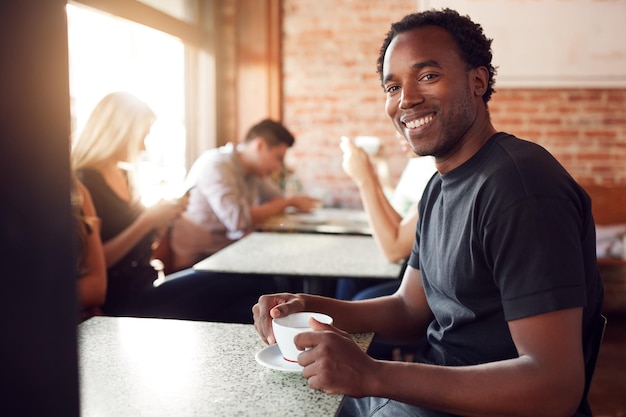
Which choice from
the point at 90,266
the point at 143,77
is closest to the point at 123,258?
the point at 90,266

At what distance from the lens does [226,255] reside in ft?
7.70

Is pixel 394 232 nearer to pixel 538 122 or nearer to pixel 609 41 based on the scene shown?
pixel 538 122

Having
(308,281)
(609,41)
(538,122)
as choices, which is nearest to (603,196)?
(538,122)

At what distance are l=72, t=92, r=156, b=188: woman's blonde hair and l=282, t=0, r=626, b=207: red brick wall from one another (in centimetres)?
241

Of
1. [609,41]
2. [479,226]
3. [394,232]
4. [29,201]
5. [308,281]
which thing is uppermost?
[609,41]

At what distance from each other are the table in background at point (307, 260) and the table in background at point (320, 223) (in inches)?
15.7

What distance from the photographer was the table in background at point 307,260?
2.11m

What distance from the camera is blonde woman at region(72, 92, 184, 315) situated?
2352 mm

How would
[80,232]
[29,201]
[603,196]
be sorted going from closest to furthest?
[29,201] < [80,232] < [603,196]

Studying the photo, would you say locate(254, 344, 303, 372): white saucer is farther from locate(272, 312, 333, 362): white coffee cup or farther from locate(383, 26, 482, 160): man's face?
locate(383, 26, 482, 160): man's face

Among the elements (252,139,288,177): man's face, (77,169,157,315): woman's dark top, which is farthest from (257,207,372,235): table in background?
(77,169,157,315): woman's dark top

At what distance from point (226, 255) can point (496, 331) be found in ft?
4.58

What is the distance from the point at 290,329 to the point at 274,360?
99 millimetres

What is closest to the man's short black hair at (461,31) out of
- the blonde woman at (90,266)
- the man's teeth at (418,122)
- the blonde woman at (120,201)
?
the man's teeth at (418,122)
